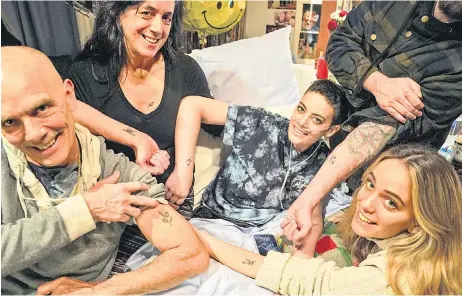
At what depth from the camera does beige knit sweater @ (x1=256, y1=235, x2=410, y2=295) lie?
813 mm

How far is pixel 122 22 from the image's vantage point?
965 mm

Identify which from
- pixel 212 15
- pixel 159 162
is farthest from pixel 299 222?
pixel 212 15

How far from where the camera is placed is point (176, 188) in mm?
1110

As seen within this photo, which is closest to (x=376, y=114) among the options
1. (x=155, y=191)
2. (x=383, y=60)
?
(x=383, y=60)

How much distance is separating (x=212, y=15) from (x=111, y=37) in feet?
1.29

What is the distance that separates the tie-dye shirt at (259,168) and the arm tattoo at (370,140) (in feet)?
0.47

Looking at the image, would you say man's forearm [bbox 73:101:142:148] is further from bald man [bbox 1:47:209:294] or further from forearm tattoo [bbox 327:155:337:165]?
forearm tattoo [bbox 327:155:337:165]

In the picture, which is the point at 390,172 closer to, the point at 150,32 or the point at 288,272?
the point at 288,272

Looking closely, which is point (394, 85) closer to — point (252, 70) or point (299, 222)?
point (299, 222)

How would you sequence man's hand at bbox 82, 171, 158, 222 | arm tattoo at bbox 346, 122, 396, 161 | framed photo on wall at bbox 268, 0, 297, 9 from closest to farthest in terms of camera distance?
man's hand at bbox 82, 171, 158, 222 < arm tattoo at bbox 346, 122, 396, 161 < framed photo on wall at bbox 268, 0, 297, 9

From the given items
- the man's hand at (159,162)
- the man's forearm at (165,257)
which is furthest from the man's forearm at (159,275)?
the man's hand at (159,162)

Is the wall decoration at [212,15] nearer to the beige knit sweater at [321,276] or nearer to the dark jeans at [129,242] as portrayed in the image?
the dark jeans at [129,242]

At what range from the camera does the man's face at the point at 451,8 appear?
2.95ft

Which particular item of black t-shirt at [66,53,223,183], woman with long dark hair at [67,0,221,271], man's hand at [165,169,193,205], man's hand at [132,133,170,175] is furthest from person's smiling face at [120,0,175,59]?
man's hand at [165,169,193,205]
